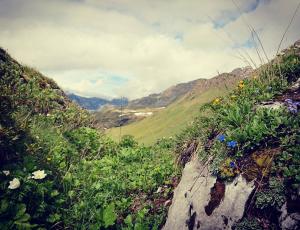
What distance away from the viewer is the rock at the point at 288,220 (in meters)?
3.94

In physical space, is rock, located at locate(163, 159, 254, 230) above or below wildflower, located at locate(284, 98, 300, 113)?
below

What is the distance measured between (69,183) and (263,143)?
147 inches

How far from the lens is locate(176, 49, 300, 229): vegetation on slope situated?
14.1 feet

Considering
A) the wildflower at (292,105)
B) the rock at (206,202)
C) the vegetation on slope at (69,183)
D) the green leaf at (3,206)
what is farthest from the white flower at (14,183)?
the wildflower at (292,105)

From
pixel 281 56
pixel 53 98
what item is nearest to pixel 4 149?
pixel 281 56

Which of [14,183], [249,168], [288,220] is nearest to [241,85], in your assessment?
[249,168]

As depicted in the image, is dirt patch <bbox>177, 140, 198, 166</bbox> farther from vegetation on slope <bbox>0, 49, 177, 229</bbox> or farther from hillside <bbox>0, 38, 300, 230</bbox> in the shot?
vegetation on slope <bbox>0, 49, 177, 229</bbox>

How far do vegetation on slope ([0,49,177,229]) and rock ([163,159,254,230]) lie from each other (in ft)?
1.83

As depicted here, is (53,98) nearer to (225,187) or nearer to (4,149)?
(4,149)

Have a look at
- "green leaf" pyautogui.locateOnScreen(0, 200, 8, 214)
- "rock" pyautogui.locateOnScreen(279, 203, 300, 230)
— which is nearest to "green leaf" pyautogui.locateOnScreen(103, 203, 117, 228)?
"green leaf" pyautogui.locateOnScreen(0, 200, 8, 214)

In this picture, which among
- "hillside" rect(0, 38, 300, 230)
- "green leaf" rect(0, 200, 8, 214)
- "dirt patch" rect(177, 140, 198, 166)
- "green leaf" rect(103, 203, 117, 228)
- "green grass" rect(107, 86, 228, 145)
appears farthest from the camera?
"green grass" rect(107, 86, 228, 145)

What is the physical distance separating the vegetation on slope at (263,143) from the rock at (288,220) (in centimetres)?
7

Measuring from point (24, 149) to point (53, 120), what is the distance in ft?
15.9

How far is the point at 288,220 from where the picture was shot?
13.2 ft
